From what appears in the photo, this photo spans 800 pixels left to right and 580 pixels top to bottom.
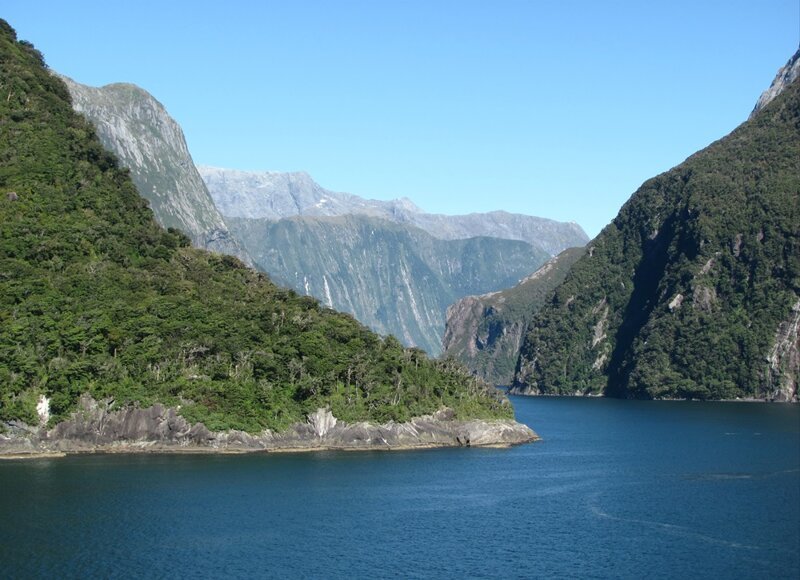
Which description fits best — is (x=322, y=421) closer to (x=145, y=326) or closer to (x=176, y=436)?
(x=176, y=436)

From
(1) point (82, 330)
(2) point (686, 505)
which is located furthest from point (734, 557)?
(1) point (82, 330)

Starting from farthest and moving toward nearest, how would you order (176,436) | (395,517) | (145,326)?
(145,326) → (176,436) → (395,517)

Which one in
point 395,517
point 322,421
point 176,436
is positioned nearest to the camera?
point 395,517

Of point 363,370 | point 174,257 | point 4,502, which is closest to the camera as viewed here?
point 4,502

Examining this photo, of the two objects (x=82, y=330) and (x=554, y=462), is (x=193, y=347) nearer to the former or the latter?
(x=82, y=330)

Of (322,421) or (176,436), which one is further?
(322,421)

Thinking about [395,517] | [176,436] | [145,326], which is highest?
[145,326]

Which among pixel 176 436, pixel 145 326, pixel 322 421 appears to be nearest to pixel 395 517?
pixel 176 436

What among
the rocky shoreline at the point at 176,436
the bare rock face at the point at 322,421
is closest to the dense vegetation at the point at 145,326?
the bare rock face at the point at 322,421

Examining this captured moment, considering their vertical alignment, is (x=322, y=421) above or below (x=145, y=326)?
below
